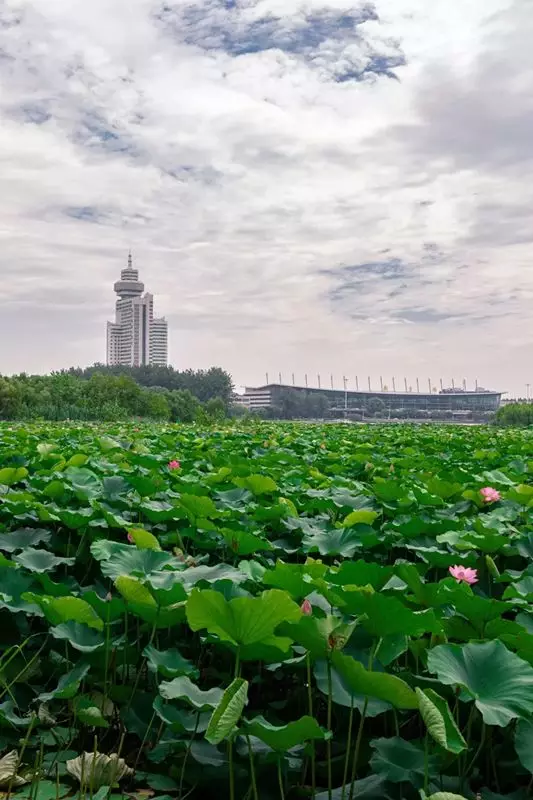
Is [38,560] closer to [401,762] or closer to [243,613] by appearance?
[243,613]

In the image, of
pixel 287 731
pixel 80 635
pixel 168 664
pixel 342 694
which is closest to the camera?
pixel 287 731

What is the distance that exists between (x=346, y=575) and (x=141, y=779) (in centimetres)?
60

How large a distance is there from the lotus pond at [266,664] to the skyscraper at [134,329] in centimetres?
12700

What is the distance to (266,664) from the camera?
5.71 feet

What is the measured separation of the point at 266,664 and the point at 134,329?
131201 mm

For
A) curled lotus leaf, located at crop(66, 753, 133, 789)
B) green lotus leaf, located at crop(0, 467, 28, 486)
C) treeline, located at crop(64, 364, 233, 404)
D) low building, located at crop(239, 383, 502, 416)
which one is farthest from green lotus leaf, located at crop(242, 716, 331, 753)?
low building, located at crop(239, 383, 502, 416)

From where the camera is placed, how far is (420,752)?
134 cm

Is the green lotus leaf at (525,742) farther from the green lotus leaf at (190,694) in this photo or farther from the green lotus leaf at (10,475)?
the green lotus leaf at (10,475)

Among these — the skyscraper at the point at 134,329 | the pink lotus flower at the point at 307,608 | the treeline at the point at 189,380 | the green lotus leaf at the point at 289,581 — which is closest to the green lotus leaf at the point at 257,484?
the green lotus leaf at the point at 289,581

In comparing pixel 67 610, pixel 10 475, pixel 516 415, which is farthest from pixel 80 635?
pixel 516 415

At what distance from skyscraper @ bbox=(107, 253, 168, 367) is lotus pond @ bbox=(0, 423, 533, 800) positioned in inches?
5000

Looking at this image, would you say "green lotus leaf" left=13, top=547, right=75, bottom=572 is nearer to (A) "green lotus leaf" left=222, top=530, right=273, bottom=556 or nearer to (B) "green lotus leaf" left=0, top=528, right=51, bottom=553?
(B) "green lotus leaf" left=0, top=528, right=51, bottom=553

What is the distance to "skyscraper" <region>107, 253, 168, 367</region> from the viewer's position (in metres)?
130

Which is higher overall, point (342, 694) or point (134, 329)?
point (134, 329)
